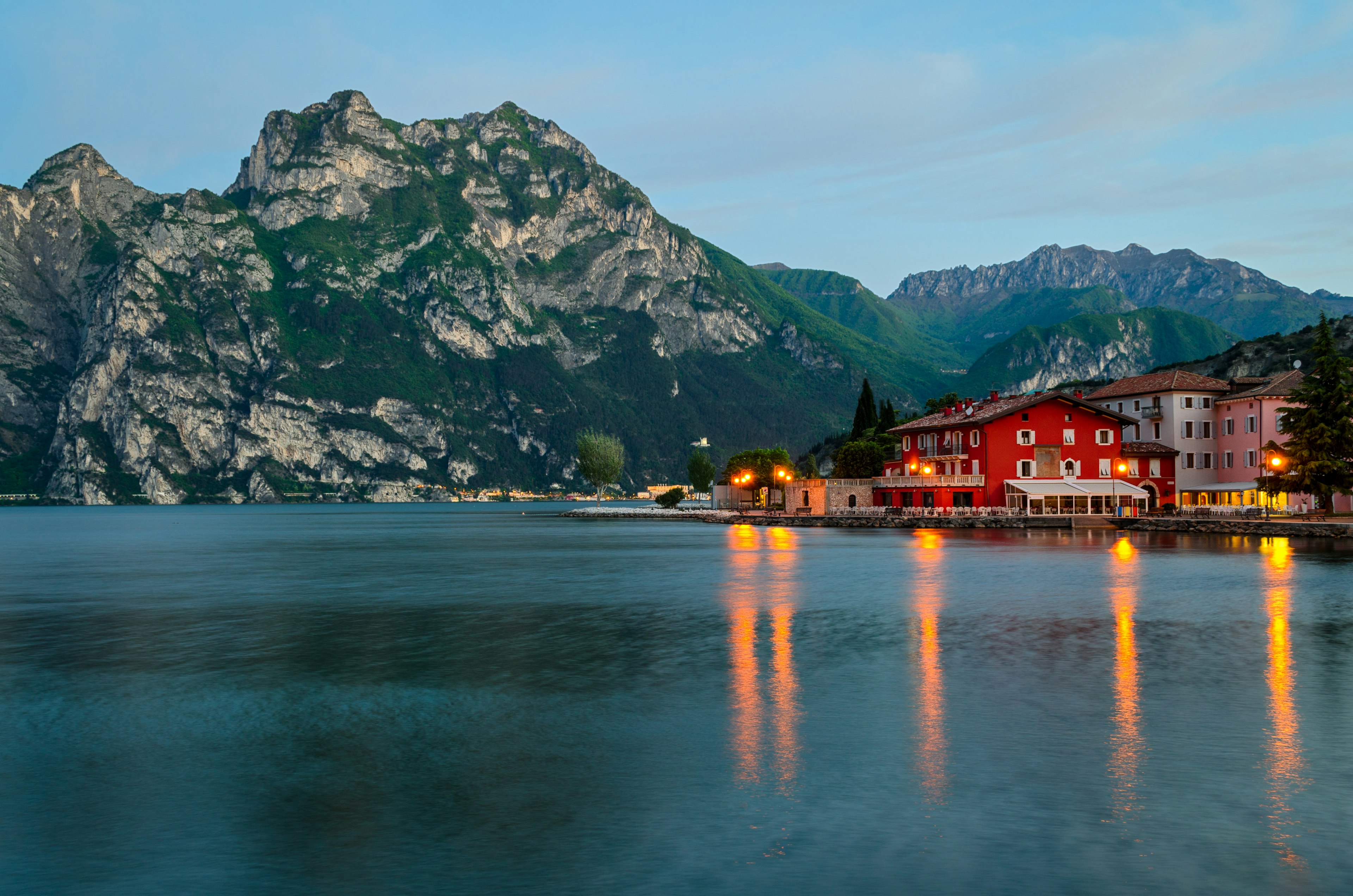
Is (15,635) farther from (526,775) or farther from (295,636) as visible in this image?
(526,775)

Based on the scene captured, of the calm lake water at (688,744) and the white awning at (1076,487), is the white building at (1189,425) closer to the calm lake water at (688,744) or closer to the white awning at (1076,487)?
the white awning at (1076,487)

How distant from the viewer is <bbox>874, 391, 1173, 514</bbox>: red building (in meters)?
107

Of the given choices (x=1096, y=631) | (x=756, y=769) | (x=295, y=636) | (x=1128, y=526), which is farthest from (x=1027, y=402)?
(x=756, y=769)

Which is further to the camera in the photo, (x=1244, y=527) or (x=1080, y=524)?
(x=1080, y=524)

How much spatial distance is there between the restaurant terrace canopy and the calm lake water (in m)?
62.3

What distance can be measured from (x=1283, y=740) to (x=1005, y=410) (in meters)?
90.9

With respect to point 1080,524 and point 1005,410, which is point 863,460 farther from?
point 1080,524

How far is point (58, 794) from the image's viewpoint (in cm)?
1586

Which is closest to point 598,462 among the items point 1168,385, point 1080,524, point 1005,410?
point 1005,410

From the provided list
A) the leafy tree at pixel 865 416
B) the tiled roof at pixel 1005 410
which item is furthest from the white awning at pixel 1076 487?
the leafy tree at pixel 865 416

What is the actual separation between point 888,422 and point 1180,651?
129m

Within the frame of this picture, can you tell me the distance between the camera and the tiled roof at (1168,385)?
111m

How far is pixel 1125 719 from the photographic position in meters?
20.2

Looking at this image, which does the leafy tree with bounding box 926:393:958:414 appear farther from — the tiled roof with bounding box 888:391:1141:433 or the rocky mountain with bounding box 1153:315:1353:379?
the rocky mountain with bounding box 1153:315:1353:379
